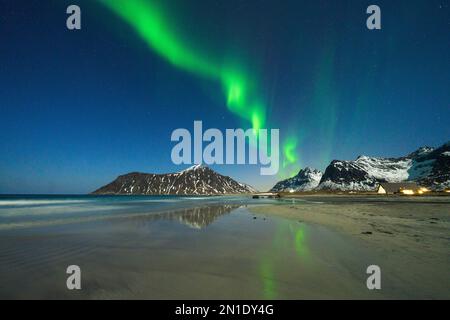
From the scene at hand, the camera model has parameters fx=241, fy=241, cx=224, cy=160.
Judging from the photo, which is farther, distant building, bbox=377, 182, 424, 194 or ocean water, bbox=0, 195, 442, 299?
distant building, bbox=377, 182, 424, 194

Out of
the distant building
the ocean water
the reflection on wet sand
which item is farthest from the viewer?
the distant building

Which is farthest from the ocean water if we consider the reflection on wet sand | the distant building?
the distant building

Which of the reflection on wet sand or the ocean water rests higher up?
the ocean water

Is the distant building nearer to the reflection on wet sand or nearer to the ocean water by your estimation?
the reflection on wet sand

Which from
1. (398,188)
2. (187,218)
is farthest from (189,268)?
(398,188)

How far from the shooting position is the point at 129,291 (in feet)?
21.6

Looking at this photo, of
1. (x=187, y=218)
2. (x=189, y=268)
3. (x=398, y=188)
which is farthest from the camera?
(x=398, y=188)

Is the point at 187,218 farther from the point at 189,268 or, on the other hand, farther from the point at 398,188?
the point at 398,188

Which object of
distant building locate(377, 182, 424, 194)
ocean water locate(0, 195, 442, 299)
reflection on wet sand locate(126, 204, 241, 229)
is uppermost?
ocean water locate(0, 195, 442, 299)

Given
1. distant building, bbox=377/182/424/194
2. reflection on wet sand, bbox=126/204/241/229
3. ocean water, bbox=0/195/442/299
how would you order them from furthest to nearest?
1. distant building, bbox=377/182/424/194
2. reflection on wet sand, bbox=126/204/241/229
3. ocean water, bbox=0/195/442/299
